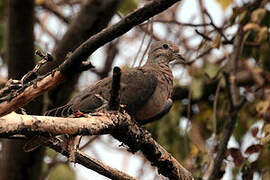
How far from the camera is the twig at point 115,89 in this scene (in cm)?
271

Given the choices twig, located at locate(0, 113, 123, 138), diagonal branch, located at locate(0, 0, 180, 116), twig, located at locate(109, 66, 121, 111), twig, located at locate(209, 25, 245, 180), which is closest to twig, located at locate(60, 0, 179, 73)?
diagonal branch, located at locate(0, 0, 180, 116)

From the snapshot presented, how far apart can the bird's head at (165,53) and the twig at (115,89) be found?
6.93 ft

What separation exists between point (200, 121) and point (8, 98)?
11.8 ft

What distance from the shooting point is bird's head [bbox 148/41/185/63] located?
5.11 meters

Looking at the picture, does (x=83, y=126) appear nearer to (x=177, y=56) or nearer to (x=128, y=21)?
(x=128, y=21)

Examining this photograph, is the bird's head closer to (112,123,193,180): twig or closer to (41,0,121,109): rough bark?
(41,0,121,109): rough bark

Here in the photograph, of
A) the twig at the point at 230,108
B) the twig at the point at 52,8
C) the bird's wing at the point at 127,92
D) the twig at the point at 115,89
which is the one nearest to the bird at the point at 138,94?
the bird's wing at the point at 127,92

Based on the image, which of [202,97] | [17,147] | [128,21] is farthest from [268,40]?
[128,21]

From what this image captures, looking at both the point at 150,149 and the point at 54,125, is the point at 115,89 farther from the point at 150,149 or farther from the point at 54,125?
the point at 150,149

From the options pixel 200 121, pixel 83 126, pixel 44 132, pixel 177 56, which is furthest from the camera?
pixel 200 121

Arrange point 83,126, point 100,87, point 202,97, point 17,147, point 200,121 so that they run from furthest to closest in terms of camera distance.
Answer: point 202,97
point 200,121
point 17,147
point 100,87
point 83,126

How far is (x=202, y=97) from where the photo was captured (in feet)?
21.7

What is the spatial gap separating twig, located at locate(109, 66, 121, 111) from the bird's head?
2.11 meters

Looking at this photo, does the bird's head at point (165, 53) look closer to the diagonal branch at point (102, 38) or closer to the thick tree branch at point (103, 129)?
the thick tree branch at point (103, 129)
